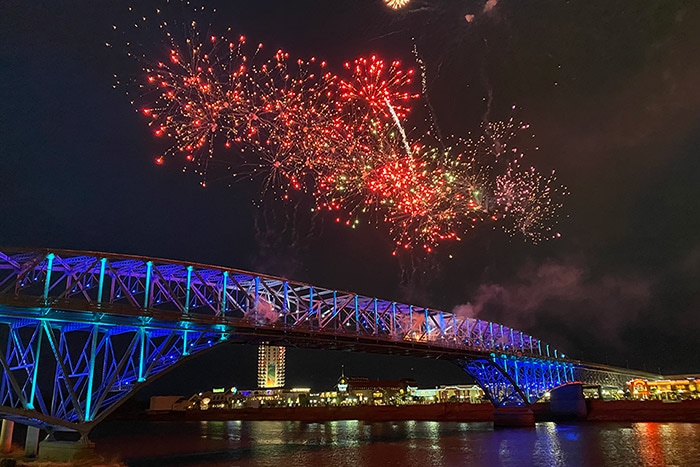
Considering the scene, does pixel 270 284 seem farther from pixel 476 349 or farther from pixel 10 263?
pixel 476 349

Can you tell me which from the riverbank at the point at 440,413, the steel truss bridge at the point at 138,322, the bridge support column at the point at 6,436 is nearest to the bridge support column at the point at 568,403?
the riverbank at the point at 440,413

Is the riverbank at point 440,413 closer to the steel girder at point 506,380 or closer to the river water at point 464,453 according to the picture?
the steel girder at point 506,380

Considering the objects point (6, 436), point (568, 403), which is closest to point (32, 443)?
point (6, 436)

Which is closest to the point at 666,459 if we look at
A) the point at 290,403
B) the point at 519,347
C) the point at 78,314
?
the point at 78,314

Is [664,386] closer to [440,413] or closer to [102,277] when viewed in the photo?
[440,413]

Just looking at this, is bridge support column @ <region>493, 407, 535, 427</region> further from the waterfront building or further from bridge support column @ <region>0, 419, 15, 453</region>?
the waterfront building

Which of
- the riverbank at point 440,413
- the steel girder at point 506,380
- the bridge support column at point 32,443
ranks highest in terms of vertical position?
the steel girder at point 506,380

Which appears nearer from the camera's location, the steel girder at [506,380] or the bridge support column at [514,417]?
the bridge support column at [514,417]
